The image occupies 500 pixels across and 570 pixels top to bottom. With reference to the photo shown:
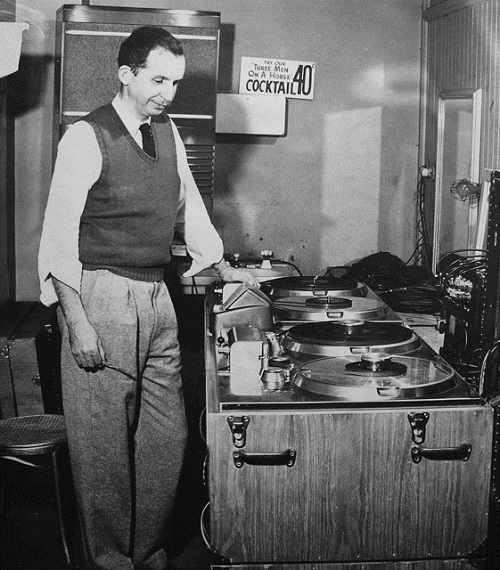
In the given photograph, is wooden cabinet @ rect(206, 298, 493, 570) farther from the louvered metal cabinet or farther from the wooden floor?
the louvered metal cabinet

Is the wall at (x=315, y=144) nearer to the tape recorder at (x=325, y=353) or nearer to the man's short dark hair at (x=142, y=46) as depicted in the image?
the tape recorder at (x=325, y=353)

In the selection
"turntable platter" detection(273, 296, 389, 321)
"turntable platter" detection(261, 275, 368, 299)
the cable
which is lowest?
"turntable platter" detection(273, 296, 389, 321)

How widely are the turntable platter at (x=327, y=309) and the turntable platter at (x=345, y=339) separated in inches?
7.8

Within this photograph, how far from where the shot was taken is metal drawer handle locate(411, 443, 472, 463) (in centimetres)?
211

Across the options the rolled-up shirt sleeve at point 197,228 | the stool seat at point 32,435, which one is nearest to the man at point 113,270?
the rolled-up shirt sleeve at point 197,228

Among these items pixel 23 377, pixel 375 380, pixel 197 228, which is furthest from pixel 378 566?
pixel 23 377

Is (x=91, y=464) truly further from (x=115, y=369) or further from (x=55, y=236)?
(x=55, y=236)

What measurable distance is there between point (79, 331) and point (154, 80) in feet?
2.77

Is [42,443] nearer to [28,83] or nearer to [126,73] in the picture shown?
[126,73]

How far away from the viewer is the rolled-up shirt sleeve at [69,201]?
2619 mm

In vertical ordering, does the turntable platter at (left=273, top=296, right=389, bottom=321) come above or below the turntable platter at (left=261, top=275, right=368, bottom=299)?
below

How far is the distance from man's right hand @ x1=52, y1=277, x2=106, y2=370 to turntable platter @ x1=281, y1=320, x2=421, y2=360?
0.60 m

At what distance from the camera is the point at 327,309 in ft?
10.4

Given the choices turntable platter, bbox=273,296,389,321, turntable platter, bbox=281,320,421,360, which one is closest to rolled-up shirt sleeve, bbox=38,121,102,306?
turntable platter, bbox=281,320,421,360
